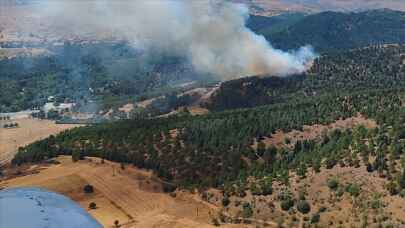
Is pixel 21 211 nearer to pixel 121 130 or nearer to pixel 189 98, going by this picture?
pixel 121 130

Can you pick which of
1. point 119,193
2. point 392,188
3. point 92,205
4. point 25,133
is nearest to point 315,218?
point 392,188

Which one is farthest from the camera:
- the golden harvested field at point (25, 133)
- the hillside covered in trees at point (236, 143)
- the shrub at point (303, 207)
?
the golden harvested field at point (25, 133)

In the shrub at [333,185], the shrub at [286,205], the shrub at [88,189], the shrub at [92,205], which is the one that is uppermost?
the shrub at [333,185]

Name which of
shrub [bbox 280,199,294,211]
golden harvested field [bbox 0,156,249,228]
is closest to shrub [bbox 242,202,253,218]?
shrub [bbox 280,199,294,211]

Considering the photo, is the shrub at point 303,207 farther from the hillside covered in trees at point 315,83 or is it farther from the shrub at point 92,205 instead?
the hillside covered in trees at point 315,83

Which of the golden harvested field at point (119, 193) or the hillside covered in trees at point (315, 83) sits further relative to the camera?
the hillside covered in trees at point (315, 83)

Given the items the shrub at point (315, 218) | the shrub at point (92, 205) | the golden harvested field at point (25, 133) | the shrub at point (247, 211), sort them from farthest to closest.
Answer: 1. the golden harvested field at point (25, 133)
2. the shrub at point (92, 205)
3. the shrub at point (247, 211)
4. the shrub at point (315, 218)

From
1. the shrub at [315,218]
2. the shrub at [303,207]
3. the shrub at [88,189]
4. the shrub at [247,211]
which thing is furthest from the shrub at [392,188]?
the shrub at [88,189]

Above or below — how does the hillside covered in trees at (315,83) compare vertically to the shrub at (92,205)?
above
